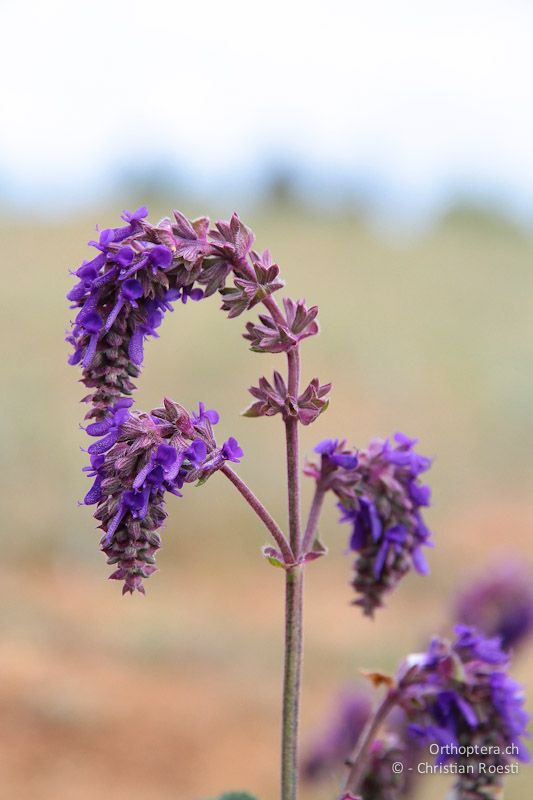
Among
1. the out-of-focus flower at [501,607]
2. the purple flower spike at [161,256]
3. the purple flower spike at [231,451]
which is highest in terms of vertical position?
the out-of-focus flower at [501,607]

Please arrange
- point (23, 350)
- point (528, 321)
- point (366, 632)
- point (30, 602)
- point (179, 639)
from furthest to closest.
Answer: point (528, 321), point (23, 350), point (366, 632), point (30, 602), point (179, 639)

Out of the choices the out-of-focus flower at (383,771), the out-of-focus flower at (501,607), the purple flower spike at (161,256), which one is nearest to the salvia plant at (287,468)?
the purple flower spike at (161,256)

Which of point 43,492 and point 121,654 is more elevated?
point 43,492

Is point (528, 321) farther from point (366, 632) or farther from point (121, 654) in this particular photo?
point (121, 654)

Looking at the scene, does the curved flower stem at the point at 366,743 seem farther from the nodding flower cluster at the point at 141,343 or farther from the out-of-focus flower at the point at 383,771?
the nodding flower cluster at the point at 141,343

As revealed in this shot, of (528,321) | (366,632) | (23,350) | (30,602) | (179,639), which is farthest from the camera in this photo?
(528,321)

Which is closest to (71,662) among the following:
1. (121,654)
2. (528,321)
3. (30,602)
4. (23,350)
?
(121,654)
